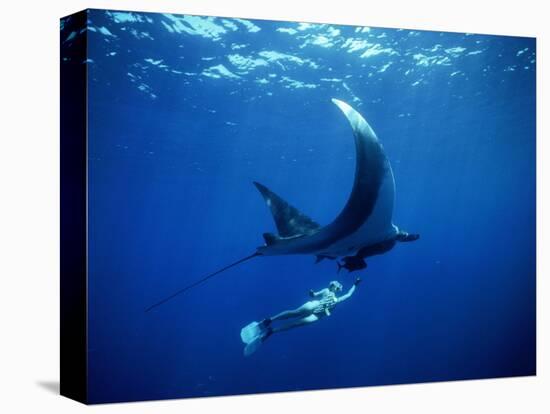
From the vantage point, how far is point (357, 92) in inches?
319

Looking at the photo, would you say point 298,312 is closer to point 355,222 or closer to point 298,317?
point 298,317

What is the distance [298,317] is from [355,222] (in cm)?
162

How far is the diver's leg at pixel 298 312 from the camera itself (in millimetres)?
7840

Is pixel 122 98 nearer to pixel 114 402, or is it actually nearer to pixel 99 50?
pixel 99 50

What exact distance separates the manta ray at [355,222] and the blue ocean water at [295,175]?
503 mm

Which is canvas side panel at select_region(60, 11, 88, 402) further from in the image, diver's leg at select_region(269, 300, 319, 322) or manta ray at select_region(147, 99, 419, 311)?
diver's leg at select_region(269, 300, 319, 322)

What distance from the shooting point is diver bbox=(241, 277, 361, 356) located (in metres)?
7.77

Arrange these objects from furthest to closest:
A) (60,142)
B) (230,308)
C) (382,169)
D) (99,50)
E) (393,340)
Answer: (230,308) < (393,340) < (60,142) < (99,50) < (382,169)

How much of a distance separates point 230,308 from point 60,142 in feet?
11.7

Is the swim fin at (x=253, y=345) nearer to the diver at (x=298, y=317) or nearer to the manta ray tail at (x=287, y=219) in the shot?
the diver at (x=298, y=317)

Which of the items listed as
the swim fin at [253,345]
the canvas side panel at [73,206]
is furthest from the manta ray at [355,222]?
the swim fin at [253,345]

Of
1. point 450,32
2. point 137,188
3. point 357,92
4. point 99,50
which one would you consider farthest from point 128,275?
point 450,32

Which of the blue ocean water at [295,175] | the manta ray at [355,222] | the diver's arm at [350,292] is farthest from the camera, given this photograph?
the diver's arm at [350,292]

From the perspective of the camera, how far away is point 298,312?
789cm
